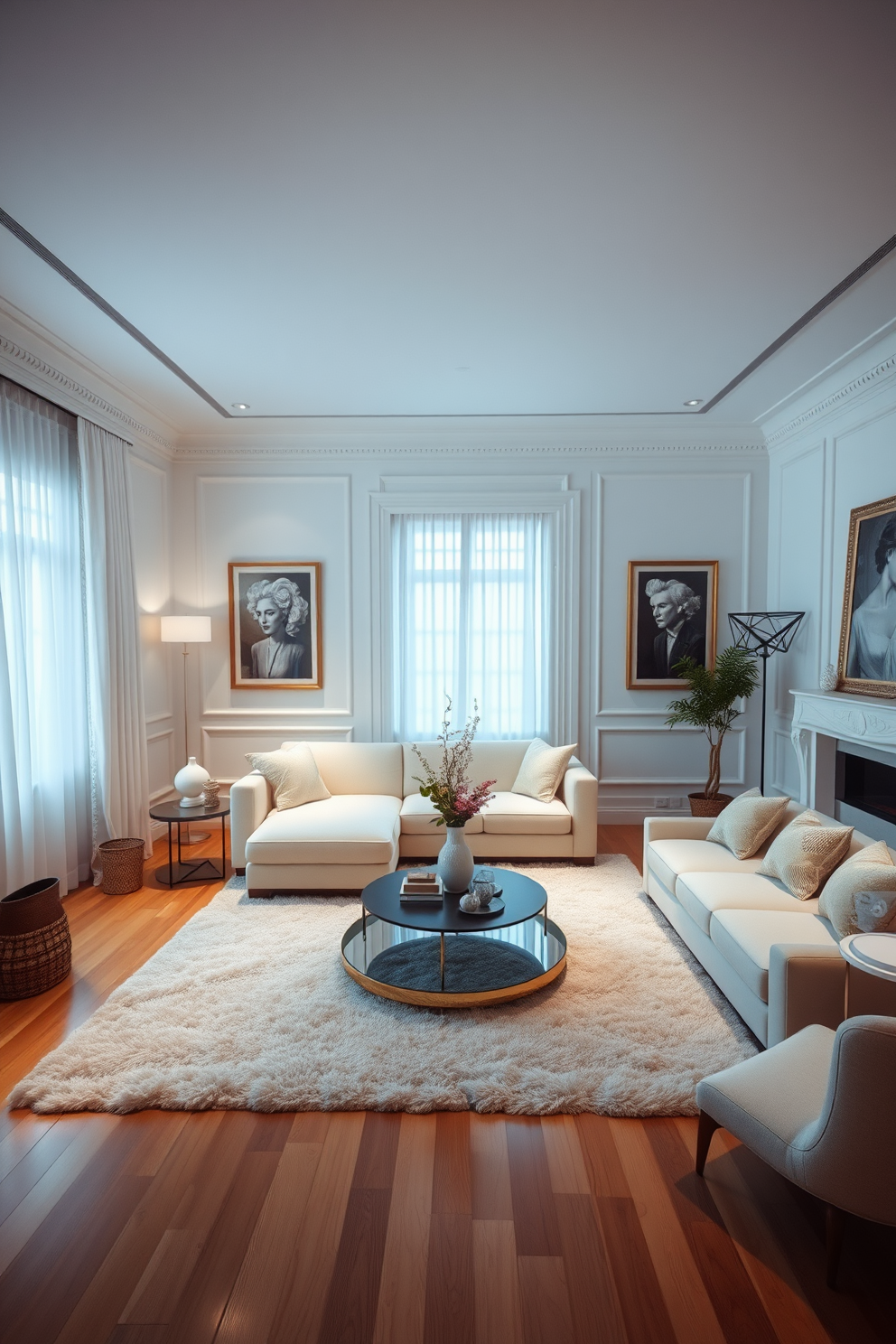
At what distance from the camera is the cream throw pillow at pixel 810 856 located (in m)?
3.06

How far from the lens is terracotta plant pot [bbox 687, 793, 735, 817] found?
17.6ft

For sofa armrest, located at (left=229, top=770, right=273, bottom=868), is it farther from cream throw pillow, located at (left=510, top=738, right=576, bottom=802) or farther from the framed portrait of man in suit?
the framed portrait of man in suit

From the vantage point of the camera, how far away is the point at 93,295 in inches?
135

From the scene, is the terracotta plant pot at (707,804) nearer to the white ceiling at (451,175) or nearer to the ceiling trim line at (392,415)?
the ceiling trim line at (392,415)

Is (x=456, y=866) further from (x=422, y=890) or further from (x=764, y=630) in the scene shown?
(x=764, y=630)

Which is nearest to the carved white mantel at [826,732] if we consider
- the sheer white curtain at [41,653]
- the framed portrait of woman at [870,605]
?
the framed portrait of woman at [870,605]

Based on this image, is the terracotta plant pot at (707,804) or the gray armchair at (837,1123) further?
the terracotta plant pot at (707,804)

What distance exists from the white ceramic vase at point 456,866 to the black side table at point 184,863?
183 centimetres

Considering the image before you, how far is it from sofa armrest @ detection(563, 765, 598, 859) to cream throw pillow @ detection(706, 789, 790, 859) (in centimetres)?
106

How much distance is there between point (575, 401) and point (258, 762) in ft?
10.8

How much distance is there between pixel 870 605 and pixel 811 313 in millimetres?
1633

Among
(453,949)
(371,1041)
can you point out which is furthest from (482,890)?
(371,1041)

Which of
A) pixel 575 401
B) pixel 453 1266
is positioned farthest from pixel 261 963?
pixel 575 401

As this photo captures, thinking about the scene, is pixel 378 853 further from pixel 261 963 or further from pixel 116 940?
pixel 116 940
